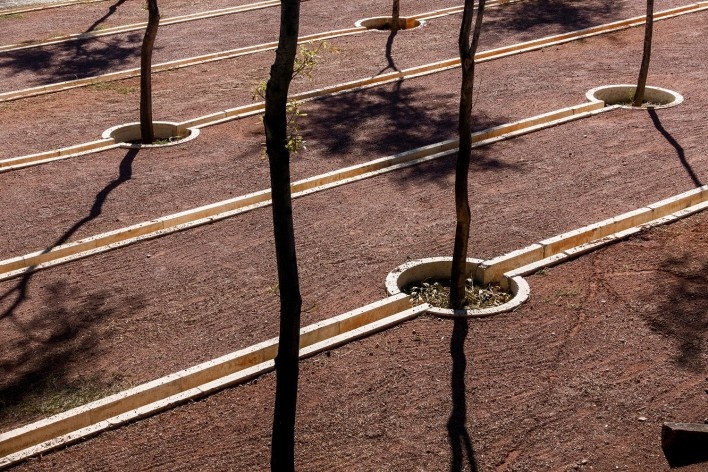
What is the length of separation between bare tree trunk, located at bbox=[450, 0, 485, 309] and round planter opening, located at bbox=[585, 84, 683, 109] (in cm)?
737

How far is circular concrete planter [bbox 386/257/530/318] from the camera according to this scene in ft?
33.0

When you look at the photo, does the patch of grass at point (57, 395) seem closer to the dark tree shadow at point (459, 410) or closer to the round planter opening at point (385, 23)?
the dark tree shadow at point (459, 410)

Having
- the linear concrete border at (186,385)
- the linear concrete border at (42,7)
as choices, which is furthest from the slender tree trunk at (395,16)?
the linear concrete border at (186,385)

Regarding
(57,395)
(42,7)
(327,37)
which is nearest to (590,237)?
(57,395)

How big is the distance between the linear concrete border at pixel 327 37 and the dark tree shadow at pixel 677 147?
436 cm

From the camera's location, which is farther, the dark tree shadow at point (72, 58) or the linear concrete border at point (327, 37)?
the dark tree shadow at point (72, 58)

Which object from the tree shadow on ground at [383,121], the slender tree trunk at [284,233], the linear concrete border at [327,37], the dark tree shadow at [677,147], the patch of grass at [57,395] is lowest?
the patch of grass at [57,395]

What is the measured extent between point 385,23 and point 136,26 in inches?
220

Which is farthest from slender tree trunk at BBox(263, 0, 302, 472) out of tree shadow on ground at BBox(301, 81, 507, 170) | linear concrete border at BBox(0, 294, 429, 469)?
tree shadow on ground at BBox(301, 81, 507, 170)

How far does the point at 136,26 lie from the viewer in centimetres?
2284

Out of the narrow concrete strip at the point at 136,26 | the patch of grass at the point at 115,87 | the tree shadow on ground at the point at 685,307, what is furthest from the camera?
the narrow concrete strip at the point at 136,26

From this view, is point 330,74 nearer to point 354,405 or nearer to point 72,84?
point 72,84

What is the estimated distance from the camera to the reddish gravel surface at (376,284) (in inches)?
321

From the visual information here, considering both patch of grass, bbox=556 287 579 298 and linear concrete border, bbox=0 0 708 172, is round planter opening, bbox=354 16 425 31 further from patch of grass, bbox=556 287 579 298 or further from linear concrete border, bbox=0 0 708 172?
patch of grass, bbox=556 287 579 298
